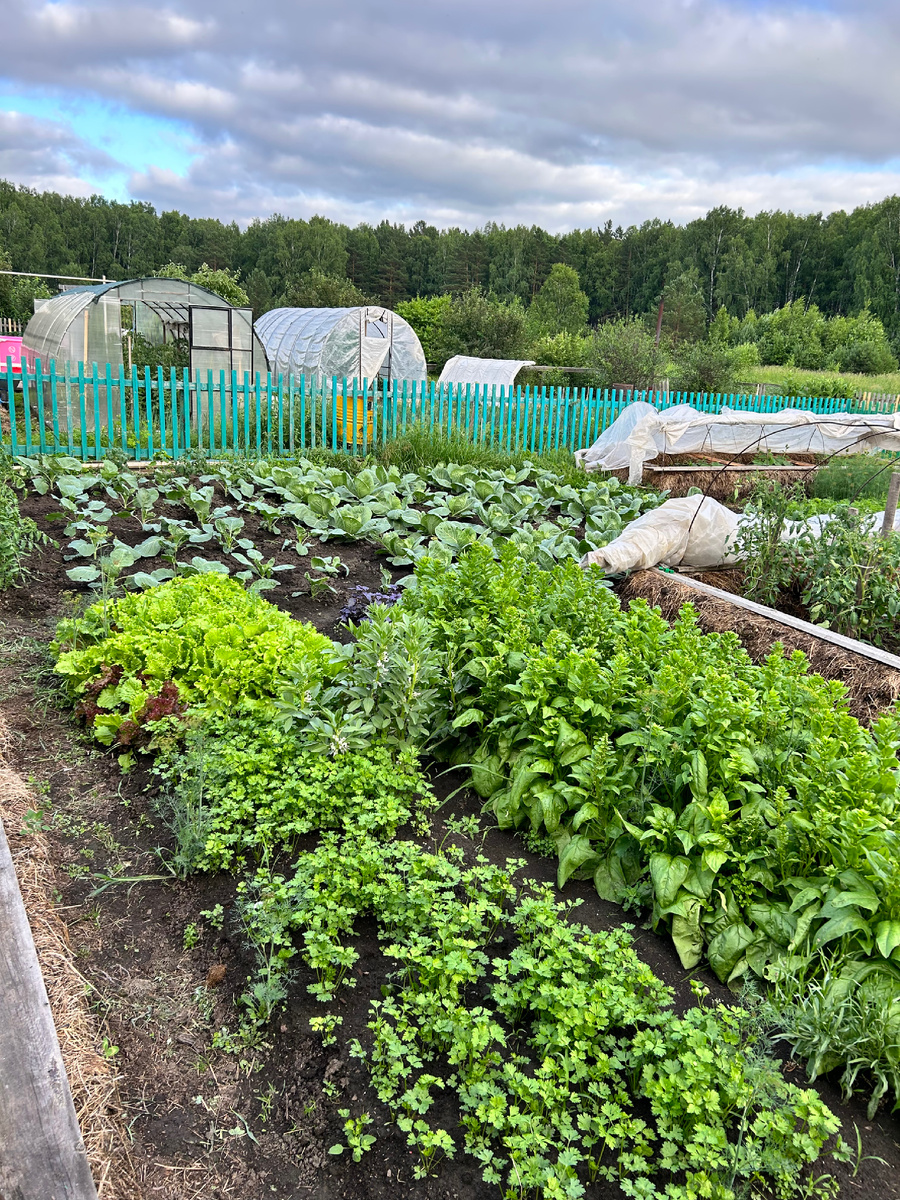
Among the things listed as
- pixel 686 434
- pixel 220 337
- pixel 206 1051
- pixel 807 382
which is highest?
pixel 807 382

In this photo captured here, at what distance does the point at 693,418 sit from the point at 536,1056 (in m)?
10.3

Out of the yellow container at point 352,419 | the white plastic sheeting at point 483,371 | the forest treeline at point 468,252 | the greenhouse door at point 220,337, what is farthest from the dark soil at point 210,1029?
the forest treeline at point 468,252

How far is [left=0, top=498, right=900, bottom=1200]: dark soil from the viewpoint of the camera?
1867 mm

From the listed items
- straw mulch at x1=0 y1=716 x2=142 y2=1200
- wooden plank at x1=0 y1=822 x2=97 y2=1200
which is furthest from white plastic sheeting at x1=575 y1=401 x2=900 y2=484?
wooden plank at x1=0 y1=822 x2=97 y2=1200

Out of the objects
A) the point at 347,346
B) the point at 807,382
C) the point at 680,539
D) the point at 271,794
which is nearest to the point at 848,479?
the point at 680,539

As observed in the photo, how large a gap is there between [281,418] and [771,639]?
28.1 ft

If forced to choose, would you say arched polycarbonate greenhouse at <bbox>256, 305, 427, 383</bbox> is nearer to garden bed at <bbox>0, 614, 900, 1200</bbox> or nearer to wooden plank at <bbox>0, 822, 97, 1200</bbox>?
garden bed at <bbox>0, 614, 900, 1200</bbox>

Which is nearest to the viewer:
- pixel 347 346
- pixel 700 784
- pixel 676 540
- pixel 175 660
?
pixel 700 784

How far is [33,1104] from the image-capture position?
1.80 m

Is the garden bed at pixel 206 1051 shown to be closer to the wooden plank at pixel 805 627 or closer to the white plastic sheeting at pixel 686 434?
the wooden plank at pixel 805 627

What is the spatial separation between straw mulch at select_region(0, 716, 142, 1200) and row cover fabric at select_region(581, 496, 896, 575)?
13.6 feet

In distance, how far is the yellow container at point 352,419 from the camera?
11.6m

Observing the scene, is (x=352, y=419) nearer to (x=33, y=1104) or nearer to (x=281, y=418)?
(x=281, y=418)

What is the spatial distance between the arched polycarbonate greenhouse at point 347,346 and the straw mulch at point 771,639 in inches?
511
